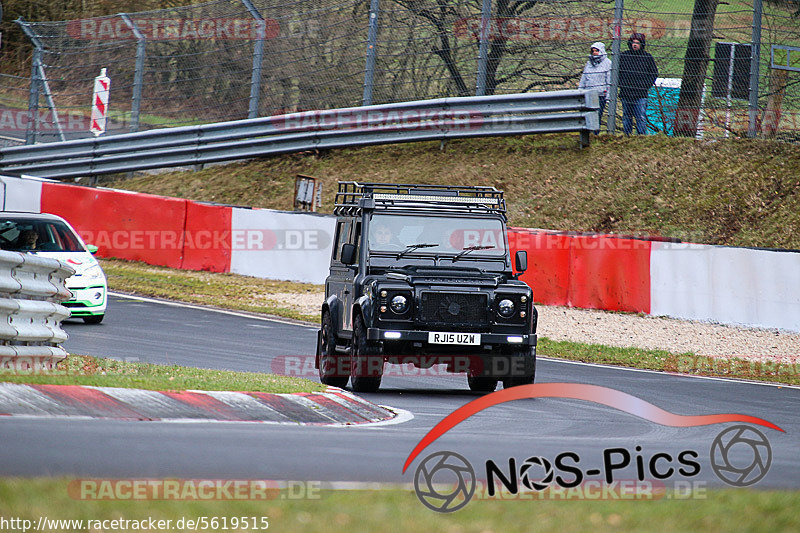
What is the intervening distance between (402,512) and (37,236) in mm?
11812

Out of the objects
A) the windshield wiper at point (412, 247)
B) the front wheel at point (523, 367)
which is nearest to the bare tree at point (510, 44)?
the windshield wiper at point (412, 247)

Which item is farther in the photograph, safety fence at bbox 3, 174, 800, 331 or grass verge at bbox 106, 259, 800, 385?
safety fence at bbox 3, 174, 800, 331

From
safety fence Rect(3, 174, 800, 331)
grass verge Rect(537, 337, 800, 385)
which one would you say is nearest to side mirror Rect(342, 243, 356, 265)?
grass verge Rect(537, 337, 800, 385)

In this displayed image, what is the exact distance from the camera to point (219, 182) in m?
27.2

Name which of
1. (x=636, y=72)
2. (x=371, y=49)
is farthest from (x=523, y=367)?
(x=371, y=49)

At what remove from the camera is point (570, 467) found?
6.78m

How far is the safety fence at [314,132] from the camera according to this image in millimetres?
23516

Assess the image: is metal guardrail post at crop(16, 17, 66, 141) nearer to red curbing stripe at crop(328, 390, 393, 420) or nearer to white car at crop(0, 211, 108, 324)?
white car at crop(0, 211, 108, 324)

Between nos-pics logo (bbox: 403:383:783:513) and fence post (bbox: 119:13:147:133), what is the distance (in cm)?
1903

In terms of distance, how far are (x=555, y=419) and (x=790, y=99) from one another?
1341 centimetres

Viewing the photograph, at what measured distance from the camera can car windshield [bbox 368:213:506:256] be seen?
39.4ft

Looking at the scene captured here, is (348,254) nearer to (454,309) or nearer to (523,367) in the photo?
(454,309)

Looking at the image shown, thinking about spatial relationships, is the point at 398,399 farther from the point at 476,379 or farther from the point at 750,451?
the point at 750,451

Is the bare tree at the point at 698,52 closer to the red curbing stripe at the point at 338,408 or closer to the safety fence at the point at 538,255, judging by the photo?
the safety fence at the point at 538,255
